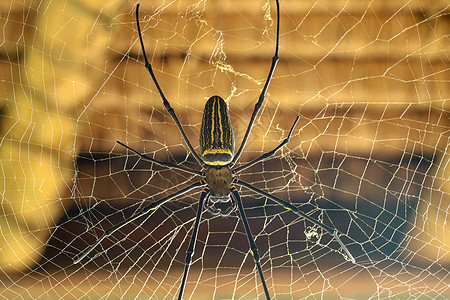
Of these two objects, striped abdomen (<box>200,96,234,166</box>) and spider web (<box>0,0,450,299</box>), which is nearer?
striped abdomen (<box>200,96,234,166</box>)

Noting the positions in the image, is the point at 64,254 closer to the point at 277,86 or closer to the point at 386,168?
the point at 277,86

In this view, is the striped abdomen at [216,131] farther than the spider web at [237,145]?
No

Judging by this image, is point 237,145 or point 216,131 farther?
point 237,145
